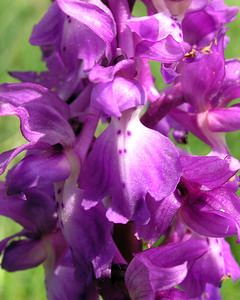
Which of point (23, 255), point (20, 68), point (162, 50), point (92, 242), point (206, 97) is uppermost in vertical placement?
point (162, 50)

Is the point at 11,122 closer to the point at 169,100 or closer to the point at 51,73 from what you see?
the point at 51,73

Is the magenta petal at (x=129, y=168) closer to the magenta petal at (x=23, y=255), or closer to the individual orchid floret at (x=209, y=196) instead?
the individual orchid floret at (x=209, y=196)

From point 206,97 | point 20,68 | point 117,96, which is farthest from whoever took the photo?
point 20,68

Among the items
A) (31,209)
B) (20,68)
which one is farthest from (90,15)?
(20,68)

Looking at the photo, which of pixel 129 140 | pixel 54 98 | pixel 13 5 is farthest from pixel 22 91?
pixel 13 5

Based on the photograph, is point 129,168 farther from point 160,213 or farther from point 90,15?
point 90,15

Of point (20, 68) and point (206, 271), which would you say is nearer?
point (206, 271)

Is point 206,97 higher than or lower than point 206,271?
higher
